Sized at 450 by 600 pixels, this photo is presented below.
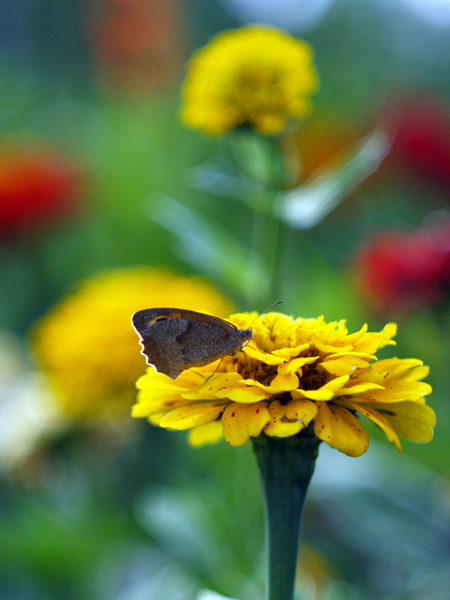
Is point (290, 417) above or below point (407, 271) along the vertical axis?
below

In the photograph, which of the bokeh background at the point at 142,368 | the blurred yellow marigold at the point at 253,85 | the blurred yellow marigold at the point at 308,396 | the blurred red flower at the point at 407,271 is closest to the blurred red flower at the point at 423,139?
the bokeh background at the point at 142,368

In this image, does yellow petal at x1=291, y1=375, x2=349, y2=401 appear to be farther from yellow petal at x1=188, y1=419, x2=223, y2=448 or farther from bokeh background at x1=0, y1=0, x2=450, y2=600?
bokeh background at x1=0, y1=0, x2=450, y2=600

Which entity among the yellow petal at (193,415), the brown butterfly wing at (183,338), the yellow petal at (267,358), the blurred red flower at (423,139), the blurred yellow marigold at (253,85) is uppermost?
the blurred red flower at (423,139)

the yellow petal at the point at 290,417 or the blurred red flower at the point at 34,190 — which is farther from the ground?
the blurred red flower at the point at 34,190

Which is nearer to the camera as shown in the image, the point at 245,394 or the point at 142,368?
the point at 245,394

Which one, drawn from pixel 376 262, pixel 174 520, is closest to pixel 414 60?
pixel 376 262

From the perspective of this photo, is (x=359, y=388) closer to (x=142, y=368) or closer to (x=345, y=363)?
(x=345, y=363)

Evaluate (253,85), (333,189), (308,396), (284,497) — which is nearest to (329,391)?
(308,396)

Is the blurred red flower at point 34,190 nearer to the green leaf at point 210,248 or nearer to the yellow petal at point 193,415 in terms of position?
the green leaf at point 210,248

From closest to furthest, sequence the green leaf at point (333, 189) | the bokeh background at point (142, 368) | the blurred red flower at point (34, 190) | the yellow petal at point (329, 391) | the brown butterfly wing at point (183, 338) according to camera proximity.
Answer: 1. the yellow petal at point (329, 391)
2. the brown butterfly wing at point (183, 338)
3. the green leaf at point (333, 189)
4. the bokeh background at point (142, 368)
5. the blurred red flower at point (34, 190)
